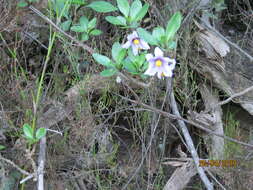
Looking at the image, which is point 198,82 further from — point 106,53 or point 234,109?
point 106,53

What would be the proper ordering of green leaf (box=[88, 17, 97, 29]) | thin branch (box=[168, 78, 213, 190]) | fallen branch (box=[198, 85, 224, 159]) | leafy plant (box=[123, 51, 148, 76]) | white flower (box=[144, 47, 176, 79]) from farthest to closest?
fallen branch (box=[198, 85, 224, 159]) → thin branch (box=[168, 78, 213, 190]) → green leaf (box=[88, 17, 97, 29]) → leafy plant (box=[123, 51, 148, 76]) → white flower (box=[144, 47, 176, 79])

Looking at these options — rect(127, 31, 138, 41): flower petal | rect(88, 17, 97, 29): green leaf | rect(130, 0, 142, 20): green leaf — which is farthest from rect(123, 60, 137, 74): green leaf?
rect(88, 17, 97, 29): green leaf

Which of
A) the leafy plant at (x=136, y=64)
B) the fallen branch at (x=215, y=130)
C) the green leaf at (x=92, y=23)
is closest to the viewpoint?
the leafy plant at (x=136, y=64)

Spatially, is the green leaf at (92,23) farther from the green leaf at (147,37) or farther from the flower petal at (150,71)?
the flower petal at (150,71)

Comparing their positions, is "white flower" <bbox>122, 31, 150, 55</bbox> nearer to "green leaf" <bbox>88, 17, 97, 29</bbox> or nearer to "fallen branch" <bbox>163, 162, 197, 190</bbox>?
"green leaf" <bbox>88, 17, 97, 29</bbox>

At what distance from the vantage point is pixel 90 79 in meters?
2.32

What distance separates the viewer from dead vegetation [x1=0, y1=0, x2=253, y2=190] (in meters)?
2.17

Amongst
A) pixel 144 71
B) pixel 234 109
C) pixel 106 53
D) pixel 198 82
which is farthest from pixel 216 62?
pixel 144 71

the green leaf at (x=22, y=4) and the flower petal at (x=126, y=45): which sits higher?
the green leaf at (x=22, y=4)

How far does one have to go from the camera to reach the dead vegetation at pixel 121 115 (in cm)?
217

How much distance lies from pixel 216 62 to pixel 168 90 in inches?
18.5
